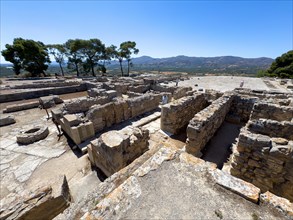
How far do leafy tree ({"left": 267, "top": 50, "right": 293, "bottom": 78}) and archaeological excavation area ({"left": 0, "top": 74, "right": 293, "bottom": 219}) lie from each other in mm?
32730

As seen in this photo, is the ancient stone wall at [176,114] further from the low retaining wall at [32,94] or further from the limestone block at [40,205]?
the low retaining wall at [32,94]

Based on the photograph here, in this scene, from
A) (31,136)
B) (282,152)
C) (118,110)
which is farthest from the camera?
(118,110)

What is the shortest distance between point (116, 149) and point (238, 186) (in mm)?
3090

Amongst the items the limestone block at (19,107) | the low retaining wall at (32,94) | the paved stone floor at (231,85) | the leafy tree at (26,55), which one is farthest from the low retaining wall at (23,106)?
the leafy tree at (26,55)

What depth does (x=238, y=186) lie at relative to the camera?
1853 mm

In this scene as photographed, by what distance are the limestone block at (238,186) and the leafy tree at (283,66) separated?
43.9m

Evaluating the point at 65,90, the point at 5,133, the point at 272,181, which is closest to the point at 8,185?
the point at 5,133

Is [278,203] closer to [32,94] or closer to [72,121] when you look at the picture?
[72,121]

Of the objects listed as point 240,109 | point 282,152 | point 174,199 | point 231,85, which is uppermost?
point 174,199

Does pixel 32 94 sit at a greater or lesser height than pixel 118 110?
lesser

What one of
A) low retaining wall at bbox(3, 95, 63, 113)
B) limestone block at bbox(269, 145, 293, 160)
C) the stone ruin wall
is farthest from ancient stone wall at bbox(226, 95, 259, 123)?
low retaining wall at bbox(3, 95, 63, 113)

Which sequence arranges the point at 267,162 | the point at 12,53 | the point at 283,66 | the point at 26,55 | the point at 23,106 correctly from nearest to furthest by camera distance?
the point at 267,162
the point at 23,106
the point at 12,53
the point at 26,55
the point at 283,66

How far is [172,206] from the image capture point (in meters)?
1.69

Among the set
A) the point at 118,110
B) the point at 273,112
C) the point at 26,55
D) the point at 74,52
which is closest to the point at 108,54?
the point at 74,52
